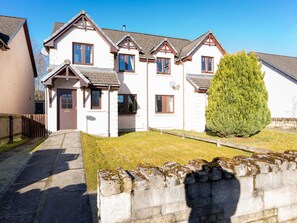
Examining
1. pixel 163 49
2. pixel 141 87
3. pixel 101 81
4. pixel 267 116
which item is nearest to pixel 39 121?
pixel 101 81

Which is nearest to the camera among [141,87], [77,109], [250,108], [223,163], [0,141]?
[223,163]

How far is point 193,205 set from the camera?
3.01 metres

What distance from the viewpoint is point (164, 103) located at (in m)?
18.1

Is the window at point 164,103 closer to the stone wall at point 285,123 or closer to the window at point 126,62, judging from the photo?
the window at point 126,62

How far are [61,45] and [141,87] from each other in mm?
7286

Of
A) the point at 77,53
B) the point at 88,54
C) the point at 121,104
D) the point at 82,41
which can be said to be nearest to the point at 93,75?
the point at 88,54

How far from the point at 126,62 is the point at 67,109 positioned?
6.80 meters

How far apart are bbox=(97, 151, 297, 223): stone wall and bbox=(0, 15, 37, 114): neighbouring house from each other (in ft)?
49.4

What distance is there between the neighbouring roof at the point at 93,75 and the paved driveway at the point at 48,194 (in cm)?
721

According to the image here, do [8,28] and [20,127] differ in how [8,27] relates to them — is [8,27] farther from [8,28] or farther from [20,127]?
[20,127]

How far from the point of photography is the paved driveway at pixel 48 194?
3217mm

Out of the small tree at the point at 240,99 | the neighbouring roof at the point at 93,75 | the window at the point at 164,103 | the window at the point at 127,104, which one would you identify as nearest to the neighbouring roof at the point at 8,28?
the neighbouring roof at the point at 93,75

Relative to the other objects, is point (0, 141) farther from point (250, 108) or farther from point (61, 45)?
point (250, 108)

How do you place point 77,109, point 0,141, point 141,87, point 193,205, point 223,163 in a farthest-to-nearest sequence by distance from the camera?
point 141,87, point 77,109, point 0,141, point 223,163, point 193,205
